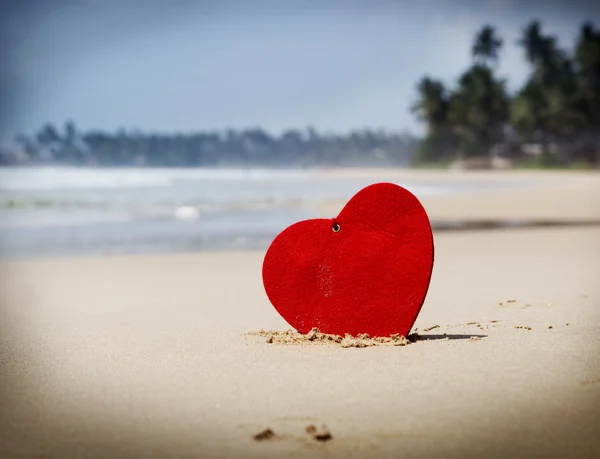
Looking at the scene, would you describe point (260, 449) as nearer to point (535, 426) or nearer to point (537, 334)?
point (535, 426)

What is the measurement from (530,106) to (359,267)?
226 ft

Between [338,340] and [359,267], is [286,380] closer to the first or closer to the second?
[338,340]

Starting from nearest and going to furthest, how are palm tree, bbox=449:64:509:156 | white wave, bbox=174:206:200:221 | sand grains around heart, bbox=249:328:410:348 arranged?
sand grains around heart, bbox=249:328:410:348
white wave, bbox=174:206:200:221
palm tree, bbox=449:64:509:156

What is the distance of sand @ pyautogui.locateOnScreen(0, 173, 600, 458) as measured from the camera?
268 cm

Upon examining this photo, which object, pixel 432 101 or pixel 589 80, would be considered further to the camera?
pixel 432 101

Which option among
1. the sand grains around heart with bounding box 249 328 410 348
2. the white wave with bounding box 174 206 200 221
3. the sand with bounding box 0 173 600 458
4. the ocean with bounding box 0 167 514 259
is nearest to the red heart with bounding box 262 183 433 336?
the sand grains around heart with bounding box 249 328 410 348

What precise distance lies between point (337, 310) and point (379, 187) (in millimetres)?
697

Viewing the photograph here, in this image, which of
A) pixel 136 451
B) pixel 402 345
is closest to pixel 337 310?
pixel 402 345

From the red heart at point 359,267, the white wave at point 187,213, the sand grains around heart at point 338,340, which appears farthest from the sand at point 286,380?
the white wave at point 187,213

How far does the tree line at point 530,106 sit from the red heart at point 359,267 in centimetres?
6550

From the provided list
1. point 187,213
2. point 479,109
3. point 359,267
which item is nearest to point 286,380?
point 359,267

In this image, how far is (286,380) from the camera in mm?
3404

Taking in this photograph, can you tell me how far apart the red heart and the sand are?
0.69 ft

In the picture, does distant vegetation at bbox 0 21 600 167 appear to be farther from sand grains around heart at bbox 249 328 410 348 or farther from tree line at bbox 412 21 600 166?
sand grains around heart at bbox 249 328 410 348
